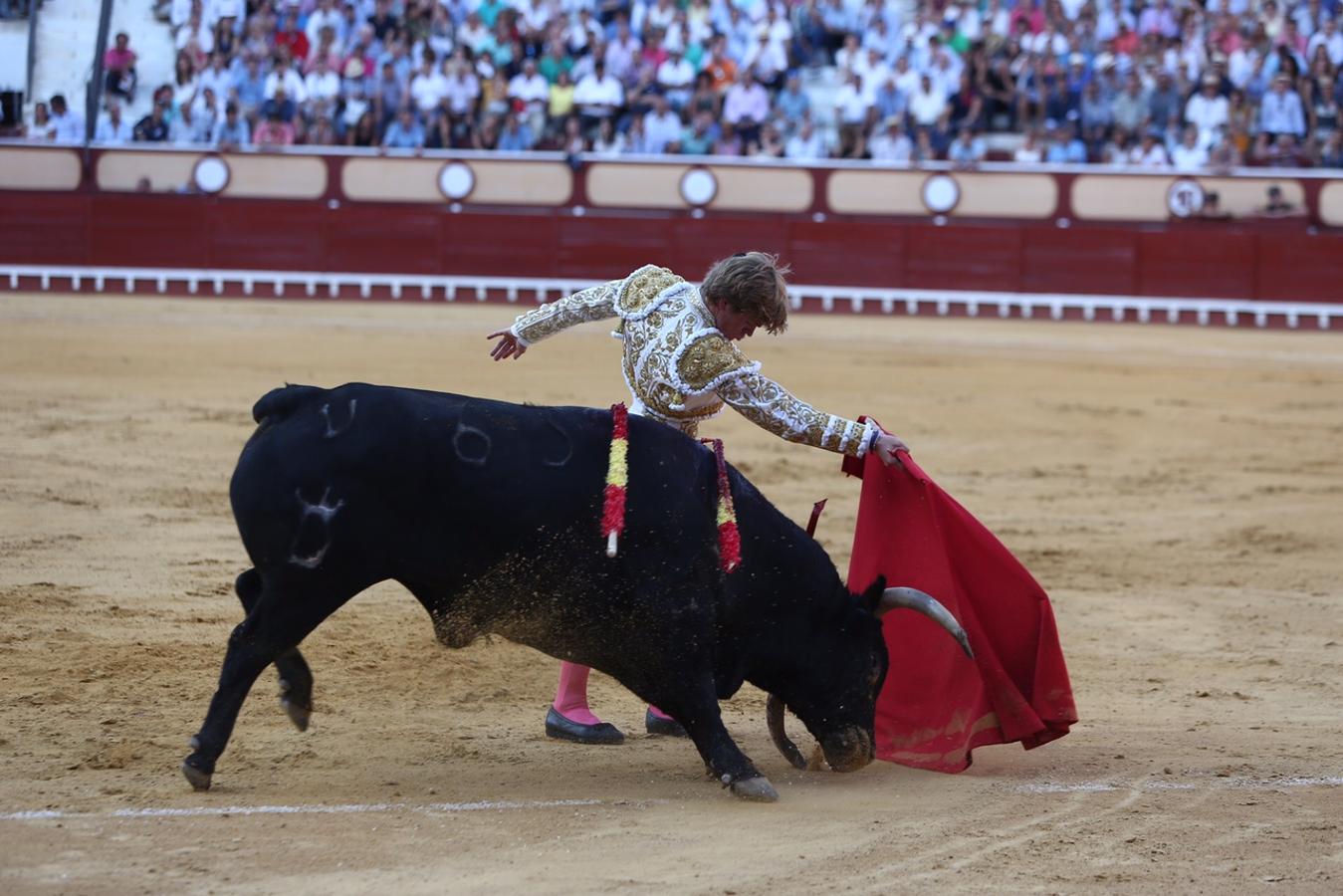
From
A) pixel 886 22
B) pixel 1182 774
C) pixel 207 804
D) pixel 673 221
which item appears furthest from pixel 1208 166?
pixel 207 804

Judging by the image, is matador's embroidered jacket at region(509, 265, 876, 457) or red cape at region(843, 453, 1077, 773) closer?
matador's embroidered jacket at region(509, 265, 876, 457)

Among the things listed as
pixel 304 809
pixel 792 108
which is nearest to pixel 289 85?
pixel 792 108

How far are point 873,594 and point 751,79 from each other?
1101cm

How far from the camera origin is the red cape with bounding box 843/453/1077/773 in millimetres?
3664

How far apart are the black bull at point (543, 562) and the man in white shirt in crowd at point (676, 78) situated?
36.8 feet

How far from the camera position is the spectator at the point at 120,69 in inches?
541

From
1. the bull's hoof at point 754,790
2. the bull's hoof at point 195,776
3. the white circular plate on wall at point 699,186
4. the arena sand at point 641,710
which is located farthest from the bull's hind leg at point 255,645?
the white circular plate on wall at point 699,186

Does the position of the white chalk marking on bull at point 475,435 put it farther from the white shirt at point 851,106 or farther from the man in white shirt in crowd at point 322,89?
the man in white shirt in crowd at point 322,89

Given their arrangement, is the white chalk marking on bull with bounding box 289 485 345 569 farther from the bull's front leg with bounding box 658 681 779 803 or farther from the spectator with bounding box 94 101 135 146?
the spectator with bounding box 94 101 135 146

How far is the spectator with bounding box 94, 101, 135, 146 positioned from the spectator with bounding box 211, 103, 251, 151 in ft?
2.35

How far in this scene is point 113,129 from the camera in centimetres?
1442

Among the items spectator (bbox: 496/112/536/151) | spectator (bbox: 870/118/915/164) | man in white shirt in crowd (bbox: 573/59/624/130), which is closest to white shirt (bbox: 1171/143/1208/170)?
spectator (bbox: 870/118/915/164)

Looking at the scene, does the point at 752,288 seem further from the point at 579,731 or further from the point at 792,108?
the point at 792,108

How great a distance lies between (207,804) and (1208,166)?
11831mm
